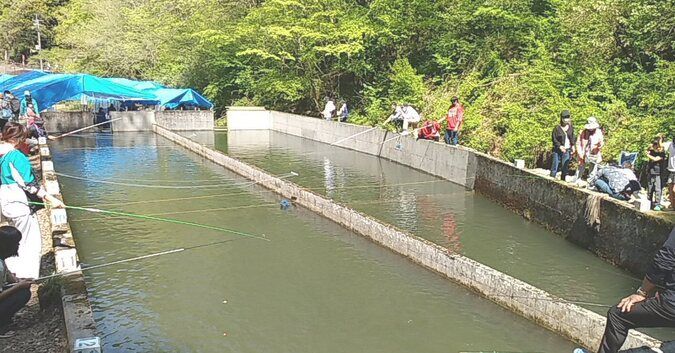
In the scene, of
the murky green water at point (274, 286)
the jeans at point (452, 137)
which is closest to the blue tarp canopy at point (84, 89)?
the murky green water at point (274, 286)

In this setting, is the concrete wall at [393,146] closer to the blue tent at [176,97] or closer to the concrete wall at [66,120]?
the blue tent at [176,97]

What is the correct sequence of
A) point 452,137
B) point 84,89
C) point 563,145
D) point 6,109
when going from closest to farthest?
1. point 563,145
2. point 452,137
3. point 6,109
4. point 84,89

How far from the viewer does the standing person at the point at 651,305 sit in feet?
12.8

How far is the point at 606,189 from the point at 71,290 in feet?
27.3

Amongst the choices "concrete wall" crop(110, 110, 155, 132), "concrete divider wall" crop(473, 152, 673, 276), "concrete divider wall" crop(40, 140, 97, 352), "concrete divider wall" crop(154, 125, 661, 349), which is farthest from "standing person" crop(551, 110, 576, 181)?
"concrete wall" crop(110, 110, 155, 132)

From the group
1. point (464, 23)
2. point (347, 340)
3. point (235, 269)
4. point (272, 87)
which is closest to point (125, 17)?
point (272, 87)

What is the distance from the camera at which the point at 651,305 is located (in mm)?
4035

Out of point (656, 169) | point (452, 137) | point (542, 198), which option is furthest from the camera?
point (452, 137)

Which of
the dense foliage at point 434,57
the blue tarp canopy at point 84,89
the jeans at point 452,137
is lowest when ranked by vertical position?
the jeans at point 452,137

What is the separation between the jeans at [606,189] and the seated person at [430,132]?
774cm

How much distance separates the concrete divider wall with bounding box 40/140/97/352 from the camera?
17.9 ft

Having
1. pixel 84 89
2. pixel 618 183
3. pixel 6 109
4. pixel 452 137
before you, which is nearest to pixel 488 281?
pixel 618 183

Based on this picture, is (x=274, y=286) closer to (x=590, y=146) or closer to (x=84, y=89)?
(x=590, y=146)

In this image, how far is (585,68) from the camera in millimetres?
16094
